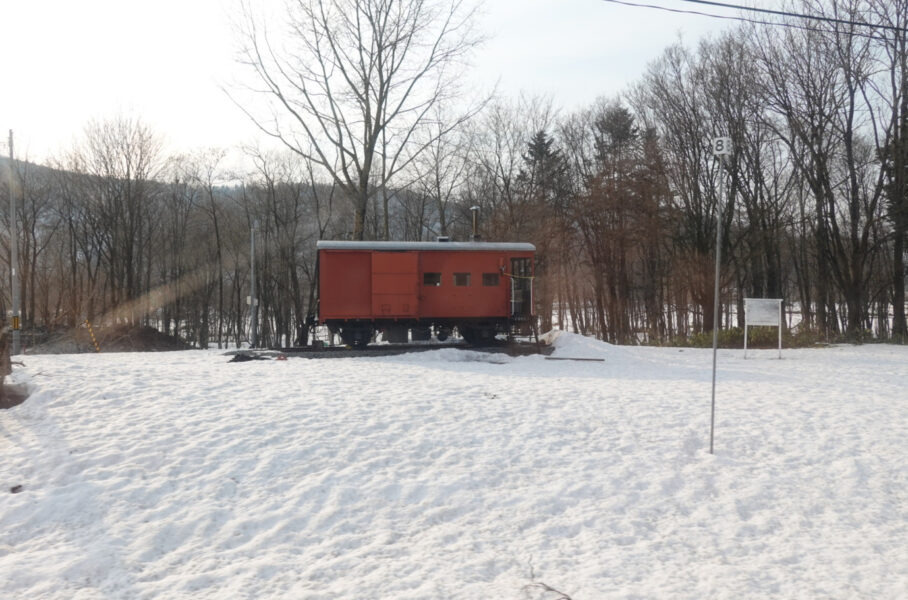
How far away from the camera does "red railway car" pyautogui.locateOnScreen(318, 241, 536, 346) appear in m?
16.5

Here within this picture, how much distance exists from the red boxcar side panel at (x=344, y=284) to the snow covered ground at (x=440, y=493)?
7484mm

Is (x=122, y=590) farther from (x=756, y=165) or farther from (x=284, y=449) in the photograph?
(x=756, y=165)

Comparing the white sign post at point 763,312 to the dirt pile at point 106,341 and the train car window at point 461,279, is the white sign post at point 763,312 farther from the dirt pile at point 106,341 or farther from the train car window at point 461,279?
the dirt pile at point 106,341

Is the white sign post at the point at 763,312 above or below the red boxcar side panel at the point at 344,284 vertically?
below


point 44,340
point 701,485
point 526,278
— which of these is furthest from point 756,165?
point 44,340

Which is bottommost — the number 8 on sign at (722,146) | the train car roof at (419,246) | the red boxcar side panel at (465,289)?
the red boxcar side panel at (465,289)

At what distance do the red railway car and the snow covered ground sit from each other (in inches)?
298

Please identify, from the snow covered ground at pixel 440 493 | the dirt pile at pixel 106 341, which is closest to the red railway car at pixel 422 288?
the snow covered ground at pixel 440 493

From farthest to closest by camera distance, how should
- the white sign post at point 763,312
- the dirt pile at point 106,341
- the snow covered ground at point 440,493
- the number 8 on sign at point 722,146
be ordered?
1. the dirt pile at point 106,341
2. the white sign post at point 763,312
3. the number 8 on sign at point 722,146
4. the snow covered ground at point 440,493

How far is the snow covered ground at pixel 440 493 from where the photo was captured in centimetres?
389

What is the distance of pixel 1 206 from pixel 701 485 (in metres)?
42.9

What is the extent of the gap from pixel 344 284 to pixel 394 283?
4.57ft

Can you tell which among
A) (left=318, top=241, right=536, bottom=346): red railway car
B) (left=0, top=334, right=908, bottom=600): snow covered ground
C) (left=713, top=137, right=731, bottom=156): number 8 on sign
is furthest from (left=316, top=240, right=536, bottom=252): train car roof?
(left=713, top=137, right=731, bottom=156): number 8 on sign

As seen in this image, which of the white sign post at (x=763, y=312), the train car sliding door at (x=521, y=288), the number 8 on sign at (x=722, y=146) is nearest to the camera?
the number 8 on sign at (x=722, y=146)
